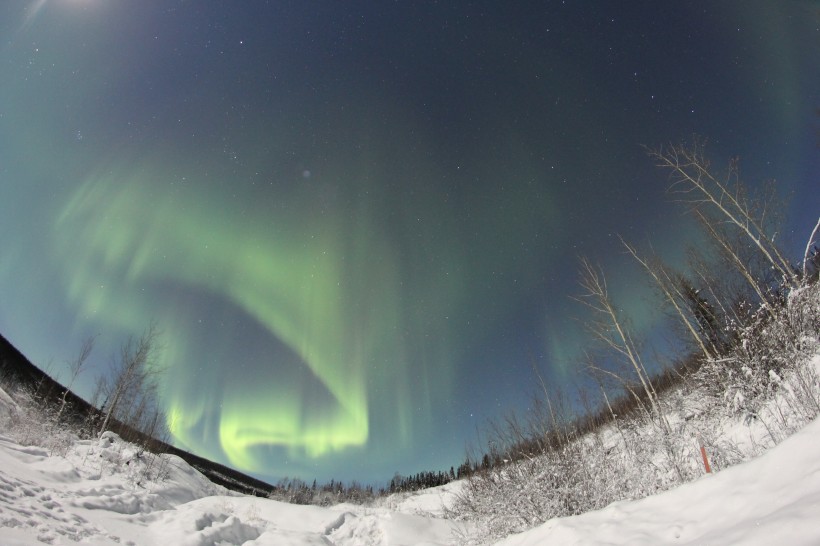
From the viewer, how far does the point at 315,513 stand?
15047 mm

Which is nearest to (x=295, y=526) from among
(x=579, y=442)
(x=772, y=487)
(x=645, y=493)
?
(x=579, y=442)

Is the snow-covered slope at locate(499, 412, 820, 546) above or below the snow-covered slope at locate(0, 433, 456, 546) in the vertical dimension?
below

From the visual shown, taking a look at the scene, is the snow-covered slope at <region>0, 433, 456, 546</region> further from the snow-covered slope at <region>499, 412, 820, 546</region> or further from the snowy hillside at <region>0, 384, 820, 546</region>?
the snow-covered slope at <region>499, 412, 820, 546</region>

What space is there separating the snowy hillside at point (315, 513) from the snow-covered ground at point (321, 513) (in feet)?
0.05

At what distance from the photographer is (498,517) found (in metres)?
9.91

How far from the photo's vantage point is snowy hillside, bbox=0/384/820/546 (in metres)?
2.97

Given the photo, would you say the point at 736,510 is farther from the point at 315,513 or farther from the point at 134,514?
the point at 315,513

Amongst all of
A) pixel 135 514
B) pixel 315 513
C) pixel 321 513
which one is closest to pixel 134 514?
pixel 135 514

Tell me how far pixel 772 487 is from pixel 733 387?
10005 mm

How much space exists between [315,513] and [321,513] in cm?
26

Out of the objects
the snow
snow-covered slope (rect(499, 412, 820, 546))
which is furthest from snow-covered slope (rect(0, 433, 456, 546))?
snow-covered slope (rect(499, 412, 820, 546))

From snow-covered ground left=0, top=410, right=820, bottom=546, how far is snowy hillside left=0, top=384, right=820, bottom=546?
2 centimetres

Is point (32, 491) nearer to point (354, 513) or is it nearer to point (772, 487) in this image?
point (354, 513)

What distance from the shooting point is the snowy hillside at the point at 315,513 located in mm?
2967
